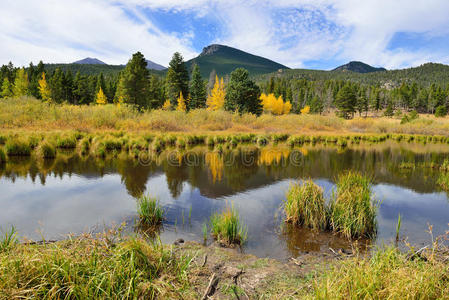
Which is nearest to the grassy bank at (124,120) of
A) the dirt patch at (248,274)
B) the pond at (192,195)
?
the pond at (192,195)

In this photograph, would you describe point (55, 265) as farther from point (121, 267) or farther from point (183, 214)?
point (183, 214)

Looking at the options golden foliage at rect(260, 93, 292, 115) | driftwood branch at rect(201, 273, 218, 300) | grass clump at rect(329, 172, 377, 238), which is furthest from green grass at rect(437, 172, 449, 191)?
golden foliage at rect(260, 93, 292, 115)

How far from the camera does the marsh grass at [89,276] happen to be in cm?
270

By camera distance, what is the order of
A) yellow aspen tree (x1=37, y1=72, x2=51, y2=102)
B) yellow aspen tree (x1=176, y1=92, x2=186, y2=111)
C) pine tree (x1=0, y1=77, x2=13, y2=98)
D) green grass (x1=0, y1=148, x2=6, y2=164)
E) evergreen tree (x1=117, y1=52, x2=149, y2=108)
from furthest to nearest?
pine tree (x1=0, y1=77, x2=13, y2=98)
yellow aspen tree (x1=37, y1=72, x2=51, y2=102)
yellow aspen tree (x1=176, y1=92, x2=186, y2=111)
evergreen tree (x1=117, y1=52, x2=149, y2=108)
green grass (x1=0, y1=148, x2=6, y2=164)

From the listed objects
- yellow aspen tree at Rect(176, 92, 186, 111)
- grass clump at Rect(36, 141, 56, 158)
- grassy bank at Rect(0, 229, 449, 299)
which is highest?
yellow aspen tree at Rect(176, 92, 186, 111)

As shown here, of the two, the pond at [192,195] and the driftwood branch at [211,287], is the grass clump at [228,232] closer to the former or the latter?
the pond at [192,195]

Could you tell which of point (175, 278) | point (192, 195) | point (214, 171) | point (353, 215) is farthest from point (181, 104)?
point (175, 278)

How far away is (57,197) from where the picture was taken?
8.33 meters

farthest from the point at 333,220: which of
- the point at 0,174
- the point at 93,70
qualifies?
the point at 93,70

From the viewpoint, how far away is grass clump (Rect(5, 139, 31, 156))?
1398cm

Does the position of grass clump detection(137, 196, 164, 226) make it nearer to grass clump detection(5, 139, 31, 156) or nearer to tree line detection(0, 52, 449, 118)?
grass clump detection(5, 139, 31, 156)

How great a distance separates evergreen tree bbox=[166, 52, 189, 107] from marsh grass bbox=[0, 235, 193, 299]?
45518mm

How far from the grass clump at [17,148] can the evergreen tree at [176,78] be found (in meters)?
33.7

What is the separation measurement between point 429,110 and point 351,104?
41.2m
